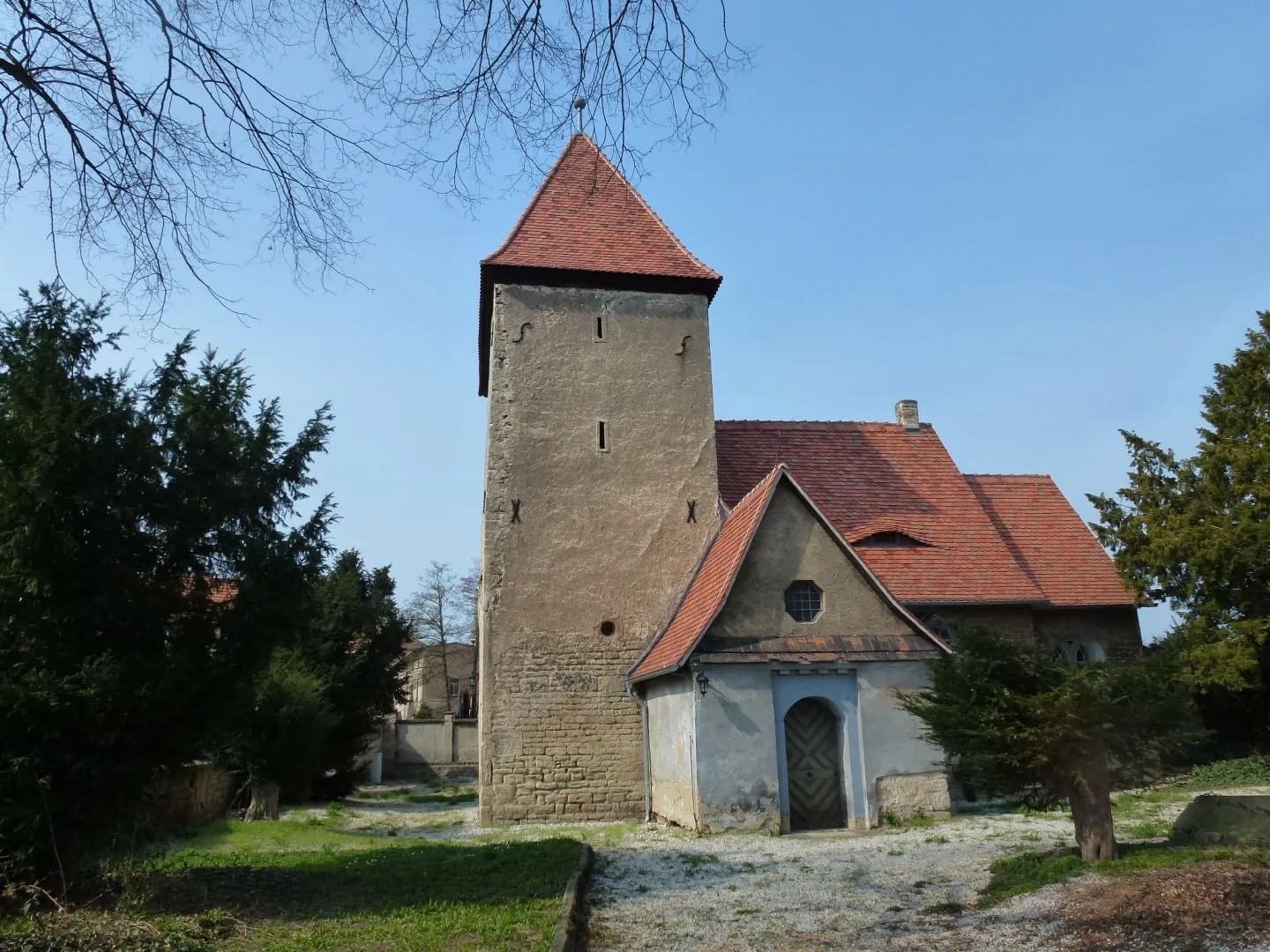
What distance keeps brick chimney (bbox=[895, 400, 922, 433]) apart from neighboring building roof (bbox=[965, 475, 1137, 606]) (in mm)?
1730

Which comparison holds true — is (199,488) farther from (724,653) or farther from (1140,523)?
(1140,523)

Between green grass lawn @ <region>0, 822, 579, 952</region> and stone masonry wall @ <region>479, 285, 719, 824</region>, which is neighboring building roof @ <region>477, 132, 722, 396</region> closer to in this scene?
stone masonry wall @ <region>479, 285, 719, 824</region>

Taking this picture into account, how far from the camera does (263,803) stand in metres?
17.6

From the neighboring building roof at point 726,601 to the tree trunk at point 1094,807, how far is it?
5.12 metres

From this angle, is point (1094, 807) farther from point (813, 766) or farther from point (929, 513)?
point (929, 513)

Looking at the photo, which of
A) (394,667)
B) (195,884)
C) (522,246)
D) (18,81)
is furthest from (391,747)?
(18,81)

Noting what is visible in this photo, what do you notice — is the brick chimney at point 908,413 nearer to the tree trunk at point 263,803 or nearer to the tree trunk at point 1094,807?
the tree trunk at point 1094,807

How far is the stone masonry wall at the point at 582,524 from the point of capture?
1586 cm

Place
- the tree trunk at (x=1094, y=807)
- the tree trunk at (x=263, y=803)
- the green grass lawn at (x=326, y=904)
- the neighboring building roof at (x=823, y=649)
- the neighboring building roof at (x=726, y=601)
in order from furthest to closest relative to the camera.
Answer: the tree trunk at (x=263, y=803) < the neighboring building roof at (x=726, y=601) < the neighboring building roof at (x=823, y=649) < the tree trunk at (x=1094, y=807) < the green grass lawn at (x=326, y=904)

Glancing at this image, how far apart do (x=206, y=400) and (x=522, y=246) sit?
33.6 ft

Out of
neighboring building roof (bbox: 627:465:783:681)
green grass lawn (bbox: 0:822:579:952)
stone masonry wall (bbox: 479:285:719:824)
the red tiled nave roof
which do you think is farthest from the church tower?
green grass lawn (bbox: 0:822:579:952)

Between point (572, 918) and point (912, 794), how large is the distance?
7.69 metres

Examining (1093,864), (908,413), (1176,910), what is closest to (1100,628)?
(908,413)

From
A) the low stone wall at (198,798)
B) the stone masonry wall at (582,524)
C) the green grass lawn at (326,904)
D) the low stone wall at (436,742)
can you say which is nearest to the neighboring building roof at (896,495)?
the stone masonry wall at (582,524)
